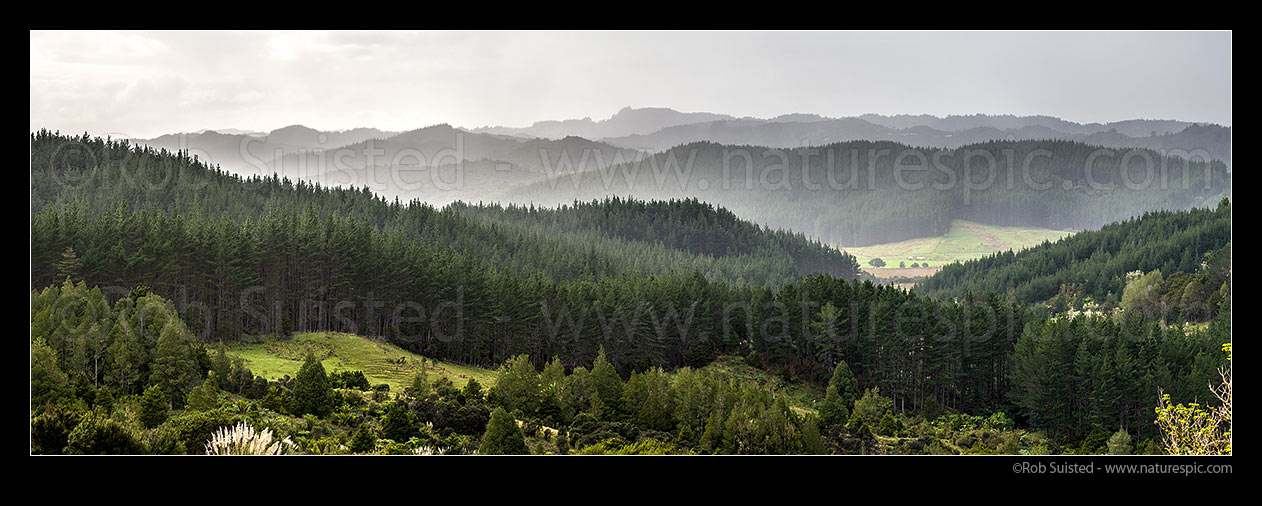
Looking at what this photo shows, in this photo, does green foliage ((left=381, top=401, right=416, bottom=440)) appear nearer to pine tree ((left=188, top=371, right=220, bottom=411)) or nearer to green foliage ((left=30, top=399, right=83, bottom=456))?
pine tree ((left=188, top=371, right=220, bottom=411))

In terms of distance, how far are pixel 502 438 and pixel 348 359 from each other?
33064 millimetres

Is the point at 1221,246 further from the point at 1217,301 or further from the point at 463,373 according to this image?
the point at 463,373

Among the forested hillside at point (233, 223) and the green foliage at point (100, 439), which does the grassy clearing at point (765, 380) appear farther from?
the green foliage at point (100, 439)

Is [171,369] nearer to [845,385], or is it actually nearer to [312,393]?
[312,393]

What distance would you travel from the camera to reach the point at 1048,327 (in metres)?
68.8

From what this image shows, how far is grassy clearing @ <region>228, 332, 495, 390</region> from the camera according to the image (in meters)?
50.3

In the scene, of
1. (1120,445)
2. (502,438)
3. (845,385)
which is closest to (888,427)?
(845,385)

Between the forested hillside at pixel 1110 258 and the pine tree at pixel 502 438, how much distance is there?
125531mm

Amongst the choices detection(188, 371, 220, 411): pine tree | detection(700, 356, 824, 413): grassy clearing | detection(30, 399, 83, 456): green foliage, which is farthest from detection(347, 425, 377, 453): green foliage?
detection(700, 356, 824, 413): grassy clearing

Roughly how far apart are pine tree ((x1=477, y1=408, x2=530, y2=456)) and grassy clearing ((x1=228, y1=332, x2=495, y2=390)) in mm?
19431

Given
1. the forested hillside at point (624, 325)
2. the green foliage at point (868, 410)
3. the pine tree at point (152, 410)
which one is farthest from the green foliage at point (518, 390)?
the green foliage at point (868, 410)
